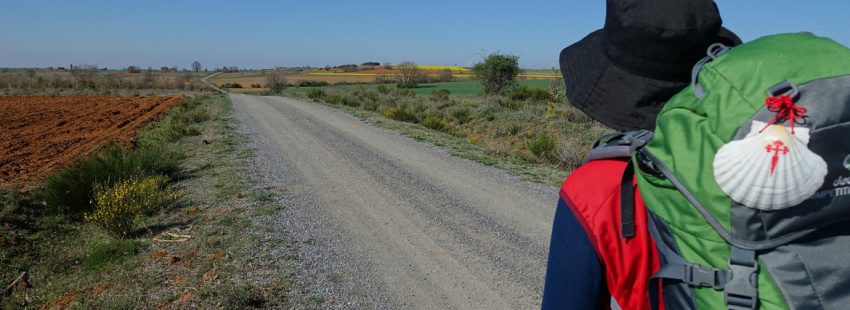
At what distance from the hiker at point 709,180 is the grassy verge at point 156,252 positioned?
3.45 meters

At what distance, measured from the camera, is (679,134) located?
944 millimetres

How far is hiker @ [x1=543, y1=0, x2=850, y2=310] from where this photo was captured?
0.84 m

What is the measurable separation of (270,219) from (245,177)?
8.63 feet

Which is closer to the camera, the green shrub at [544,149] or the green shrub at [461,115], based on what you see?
the green shrub at [544,149]

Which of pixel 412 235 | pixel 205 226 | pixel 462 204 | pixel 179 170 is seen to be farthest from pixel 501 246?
pixel 179 170

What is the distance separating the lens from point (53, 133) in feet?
59.2

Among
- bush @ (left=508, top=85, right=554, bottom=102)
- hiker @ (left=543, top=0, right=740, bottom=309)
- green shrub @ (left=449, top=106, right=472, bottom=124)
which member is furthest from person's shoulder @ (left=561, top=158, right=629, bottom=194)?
bush @ (left=508, top=85, right=554, bottom=102)

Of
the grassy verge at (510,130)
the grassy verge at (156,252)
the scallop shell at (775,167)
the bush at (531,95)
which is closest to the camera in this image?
the scallop shell at (775,167)

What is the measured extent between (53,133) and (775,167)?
70.6ft

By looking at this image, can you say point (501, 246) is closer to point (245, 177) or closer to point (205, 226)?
point (205, 226)

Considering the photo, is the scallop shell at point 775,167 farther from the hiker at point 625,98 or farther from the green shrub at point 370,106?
the green shrub at point 370,106

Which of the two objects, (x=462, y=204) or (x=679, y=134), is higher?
(x=679, y=134)

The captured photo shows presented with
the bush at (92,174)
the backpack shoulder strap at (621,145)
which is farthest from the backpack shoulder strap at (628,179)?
the bush at (92,174)

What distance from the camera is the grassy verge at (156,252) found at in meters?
A: 4.33
